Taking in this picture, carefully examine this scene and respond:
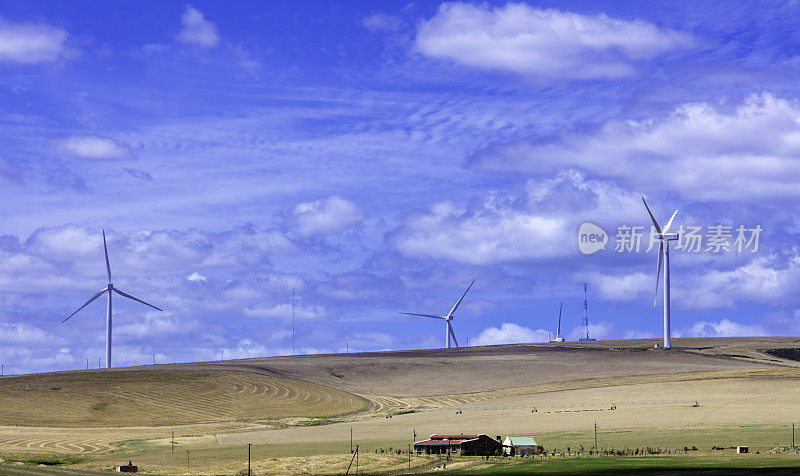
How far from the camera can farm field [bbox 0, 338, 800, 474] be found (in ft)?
280

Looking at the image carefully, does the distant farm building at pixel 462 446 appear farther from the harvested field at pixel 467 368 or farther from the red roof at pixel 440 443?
the harvested field at pixel 467 368

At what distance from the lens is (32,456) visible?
3295 inches

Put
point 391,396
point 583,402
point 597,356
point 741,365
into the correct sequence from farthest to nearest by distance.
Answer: point 597,356, point 741,365, point 391,396, point 583,402

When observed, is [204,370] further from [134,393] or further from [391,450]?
[391,450]

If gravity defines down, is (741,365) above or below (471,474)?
above

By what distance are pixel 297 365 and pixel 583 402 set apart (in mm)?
54172

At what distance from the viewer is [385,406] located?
126m

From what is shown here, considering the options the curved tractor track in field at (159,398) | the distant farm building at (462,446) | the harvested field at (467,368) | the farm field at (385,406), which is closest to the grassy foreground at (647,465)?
the farm field at (385,406)

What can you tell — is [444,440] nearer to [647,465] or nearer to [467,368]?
[647,465]

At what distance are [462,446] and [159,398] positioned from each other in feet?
170

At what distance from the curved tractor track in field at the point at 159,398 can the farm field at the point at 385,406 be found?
25 cm

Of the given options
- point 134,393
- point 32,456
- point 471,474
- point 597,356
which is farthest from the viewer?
point 597,356

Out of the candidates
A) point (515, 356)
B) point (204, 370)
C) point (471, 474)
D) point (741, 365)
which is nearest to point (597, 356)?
point (515, 356)

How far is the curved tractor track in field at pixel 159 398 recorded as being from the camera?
114 meters
